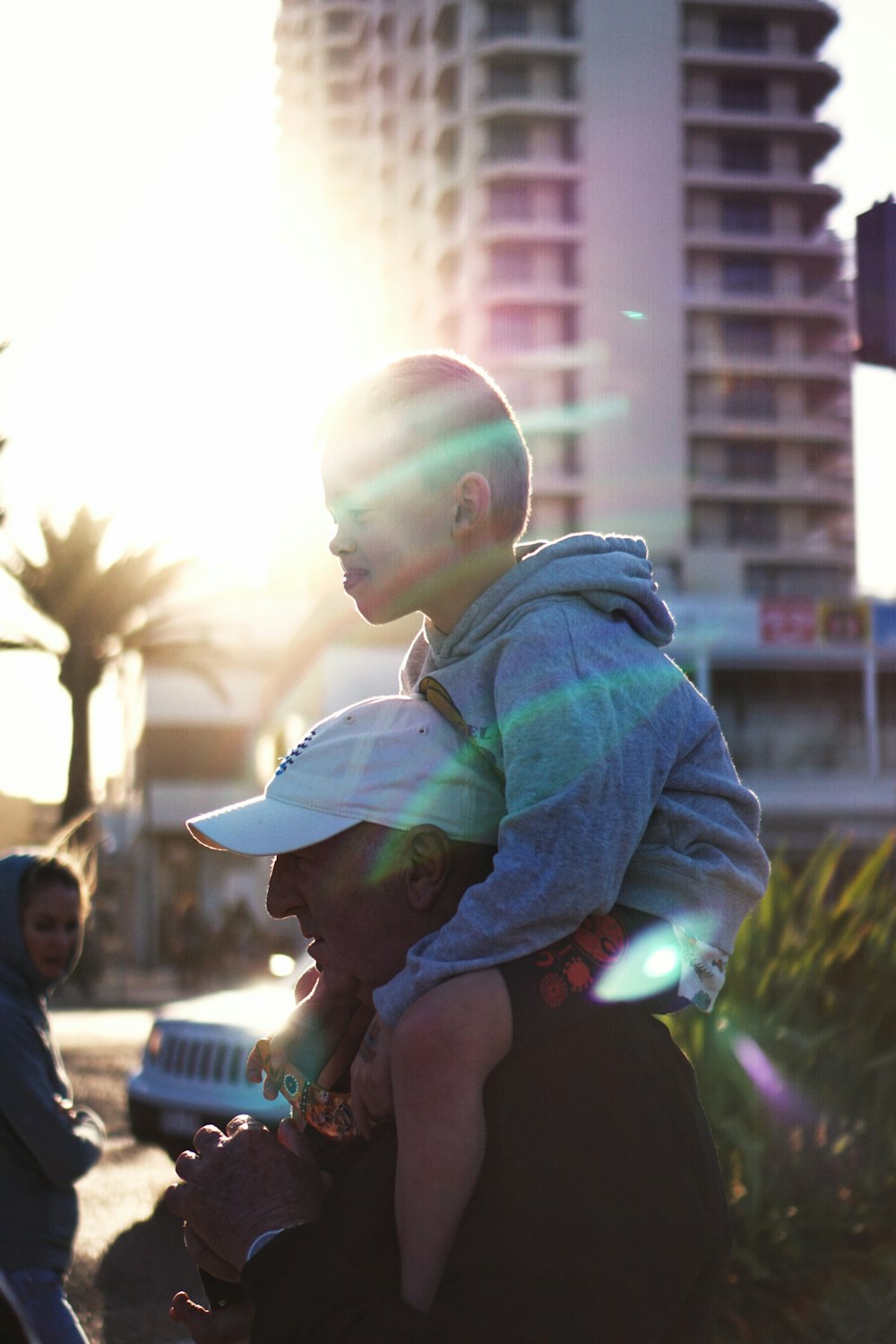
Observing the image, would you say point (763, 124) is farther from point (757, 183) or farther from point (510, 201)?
point (510, 201)

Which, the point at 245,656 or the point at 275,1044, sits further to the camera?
the point at 245,656

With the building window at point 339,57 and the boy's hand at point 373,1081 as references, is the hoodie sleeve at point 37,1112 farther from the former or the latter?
the building window at point 339,57

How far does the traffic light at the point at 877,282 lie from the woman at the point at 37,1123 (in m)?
2.88

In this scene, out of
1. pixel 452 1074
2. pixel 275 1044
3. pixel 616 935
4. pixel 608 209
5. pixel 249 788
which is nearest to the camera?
pixel 452 1074

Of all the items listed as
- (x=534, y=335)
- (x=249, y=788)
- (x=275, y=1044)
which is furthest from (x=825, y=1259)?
(x=534, y=335)

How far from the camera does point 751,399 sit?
61.5m

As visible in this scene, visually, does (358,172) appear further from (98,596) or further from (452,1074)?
(452,1074)

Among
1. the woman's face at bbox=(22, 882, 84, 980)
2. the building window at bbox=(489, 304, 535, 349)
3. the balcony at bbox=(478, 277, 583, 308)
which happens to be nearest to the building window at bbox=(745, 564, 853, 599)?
the building window at bbox=(489, 304, 535, 349)

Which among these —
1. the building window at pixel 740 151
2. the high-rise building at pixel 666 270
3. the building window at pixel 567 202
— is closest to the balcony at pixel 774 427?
the high-rise building at pixel 666 270

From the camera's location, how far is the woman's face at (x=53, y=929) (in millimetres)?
3901

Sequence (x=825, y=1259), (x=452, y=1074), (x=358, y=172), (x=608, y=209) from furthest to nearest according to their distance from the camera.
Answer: (x=358, y=172) < (x=608, y=209) < (x=825, y=1259) < (x=452, y=1074)

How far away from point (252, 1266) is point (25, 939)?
2.60m

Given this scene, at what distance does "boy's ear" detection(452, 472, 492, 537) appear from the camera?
1.62 meters

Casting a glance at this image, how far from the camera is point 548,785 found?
146 cm
